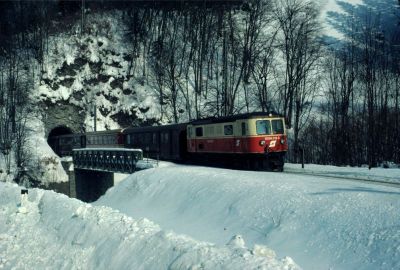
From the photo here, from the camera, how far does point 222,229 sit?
12141 millimetres

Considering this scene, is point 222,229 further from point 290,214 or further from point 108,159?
point 108,159

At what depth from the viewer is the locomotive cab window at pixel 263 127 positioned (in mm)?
20848

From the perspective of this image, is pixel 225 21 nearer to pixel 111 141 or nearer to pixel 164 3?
pixel 164 3

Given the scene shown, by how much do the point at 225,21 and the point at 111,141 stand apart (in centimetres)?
2550

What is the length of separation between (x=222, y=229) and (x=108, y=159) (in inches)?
794

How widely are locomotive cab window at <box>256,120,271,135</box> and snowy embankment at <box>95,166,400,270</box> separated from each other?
13.9 ft

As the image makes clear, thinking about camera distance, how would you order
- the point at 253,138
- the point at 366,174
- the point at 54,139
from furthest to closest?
the point at 54,139 < the point at 253,138 < the point at 366,174

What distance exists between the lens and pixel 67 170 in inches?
1500

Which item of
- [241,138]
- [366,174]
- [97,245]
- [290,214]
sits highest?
[241,138]

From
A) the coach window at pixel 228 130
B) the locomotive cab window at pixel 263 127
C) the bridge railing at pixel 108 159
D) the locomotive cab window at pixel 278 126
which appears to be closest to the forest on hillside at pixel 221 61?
the bridge railing at pixel 108 159

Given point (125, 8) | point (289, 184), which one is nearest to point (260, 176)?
point (289, 184)

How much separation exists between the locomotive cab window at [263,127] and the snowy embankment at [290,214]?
4234 millimetres

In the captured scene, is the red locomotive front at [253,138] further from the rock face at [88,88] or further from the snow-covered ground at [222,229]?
the rock face at [88,88]

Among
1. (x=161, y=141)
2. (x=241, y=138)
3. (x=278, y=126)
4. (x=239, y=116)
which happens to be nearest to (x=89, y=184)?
(x=161, y=141)
